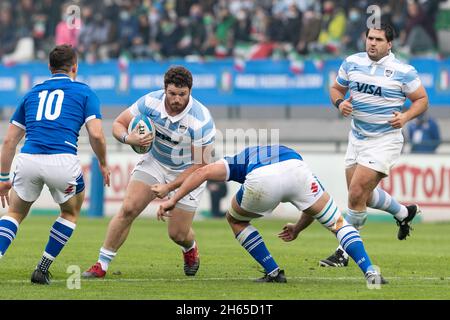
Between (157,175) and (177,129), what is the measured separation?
0.63m

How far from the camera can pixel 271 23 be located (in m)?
27.3

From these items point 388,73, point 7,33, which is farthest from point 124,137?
point 7,33

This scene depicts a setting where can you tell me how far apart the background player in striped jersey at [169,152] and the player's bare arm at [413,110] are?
2.28 meters

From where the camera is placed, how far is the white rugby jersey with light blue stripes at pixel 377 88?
12734 millimetres

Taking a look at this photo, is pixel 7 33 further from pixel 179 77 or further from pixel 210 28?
pixel 179 77

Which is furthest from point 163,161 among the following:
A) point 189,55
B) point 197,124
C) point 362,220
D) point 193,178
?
point 189,55

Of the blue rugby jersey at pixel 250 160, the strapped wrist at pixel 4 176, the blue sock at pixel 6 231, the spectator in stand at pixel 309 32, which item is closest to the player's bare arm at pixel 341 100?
the blue rugby jersey at pixel 250 160

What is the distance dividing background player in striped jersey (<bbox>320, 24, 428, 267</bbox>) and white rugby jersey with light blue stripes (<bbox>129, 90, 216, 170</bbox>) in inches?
79.3

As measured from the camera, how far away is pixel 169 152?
11680mm

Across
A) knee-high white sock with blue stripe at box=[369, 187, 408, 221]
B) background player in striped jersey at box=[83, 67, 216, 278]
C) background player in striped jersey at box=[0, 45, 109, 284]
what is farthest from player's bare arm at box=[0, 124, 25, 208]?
knee-high white sock with blue stripe at box=[369, 187, 408, 221]

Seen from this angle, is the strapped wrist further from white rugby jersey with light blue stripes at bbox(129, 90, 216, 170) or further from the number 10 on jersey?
white rugby jersey with light blue stripes at bbox(129, 90, 216, 170)

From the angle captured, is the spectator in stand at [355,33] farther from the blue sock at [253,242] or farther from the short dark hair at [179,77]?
the blue sock at [253,242]

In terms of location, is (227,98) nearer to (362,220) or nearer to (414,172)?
(414,172)

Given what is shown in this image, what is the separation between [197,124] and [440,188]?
38.8ft
